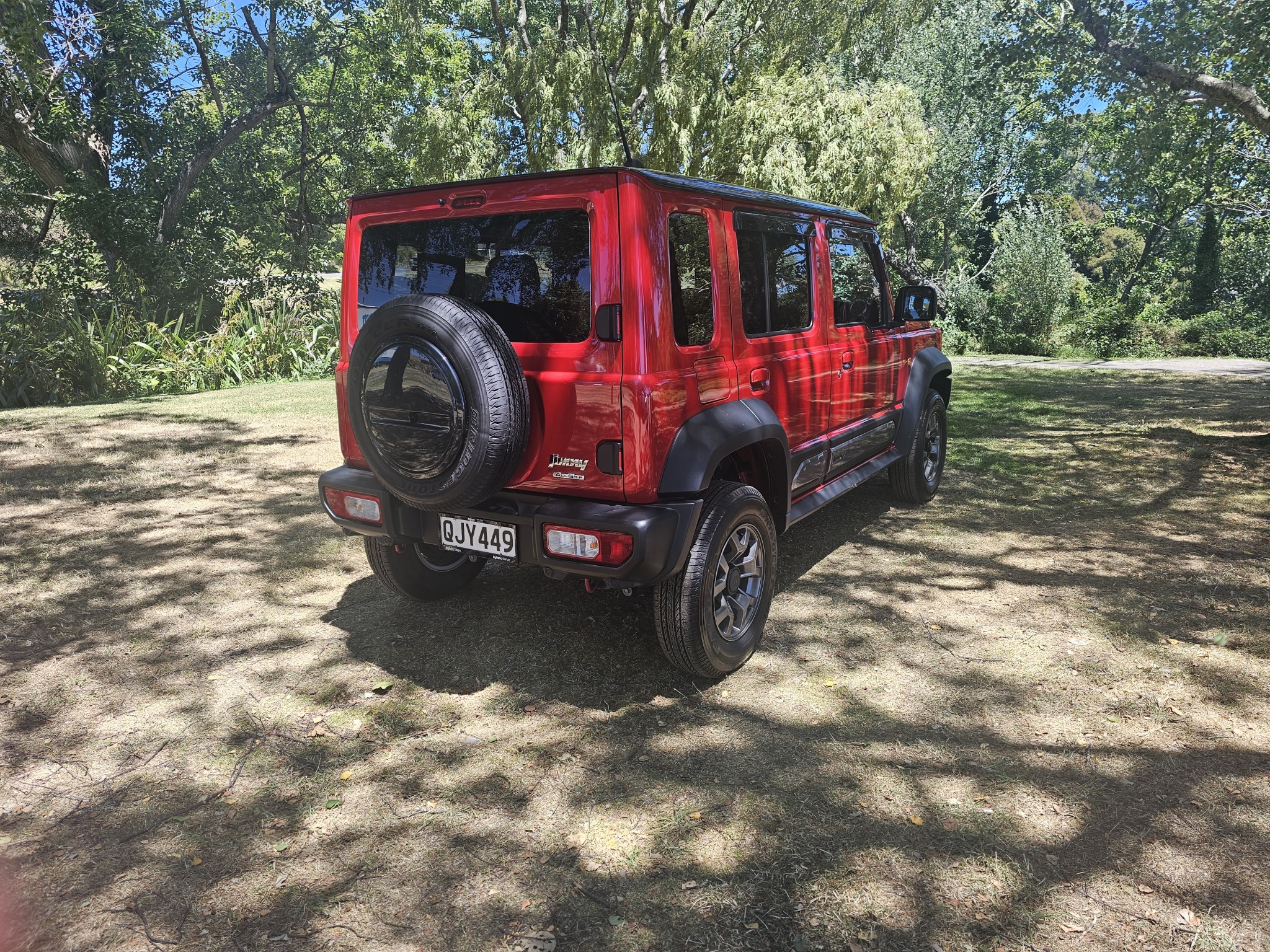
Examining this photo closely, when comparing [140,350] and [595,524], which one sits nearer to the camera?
[595,524]

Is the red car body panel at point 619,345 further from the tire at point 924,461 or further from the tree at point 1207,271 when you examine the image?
the tree at point 1207,271

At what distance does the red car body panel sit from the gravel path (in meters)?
14.7

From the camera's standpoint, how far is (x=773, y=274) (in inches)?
154

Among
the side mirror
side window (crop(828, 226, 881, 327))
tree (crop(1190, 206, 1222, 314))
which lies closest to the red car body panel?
side window (crop(828, 226, 881, 327))

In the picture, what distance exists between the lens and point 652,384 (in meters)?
2.98

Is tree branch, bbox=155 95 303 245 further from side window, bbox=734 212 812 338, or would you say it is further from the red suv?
side window, bbox=734 212 812 338

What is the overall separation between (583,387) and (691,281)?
657 millimetres

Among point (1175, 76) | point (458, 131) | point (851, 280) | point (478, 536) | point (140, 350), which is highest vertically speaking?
point (458, 131)

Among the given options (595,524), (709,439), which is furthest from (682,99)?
(595,524)

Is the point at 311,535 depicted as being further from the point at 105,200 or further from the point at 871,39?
the point at 871,39

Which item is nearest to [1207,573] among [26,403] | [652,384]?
[652,384]

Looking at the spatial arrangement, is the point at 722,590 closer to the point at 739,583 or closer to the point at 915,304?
the point at 739,583

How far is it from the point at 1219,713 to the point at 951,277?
75.9 ft

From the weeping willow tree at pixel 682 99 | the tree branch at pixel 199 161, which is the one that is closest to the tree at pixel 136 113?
the tree branch at pixel 199 161
